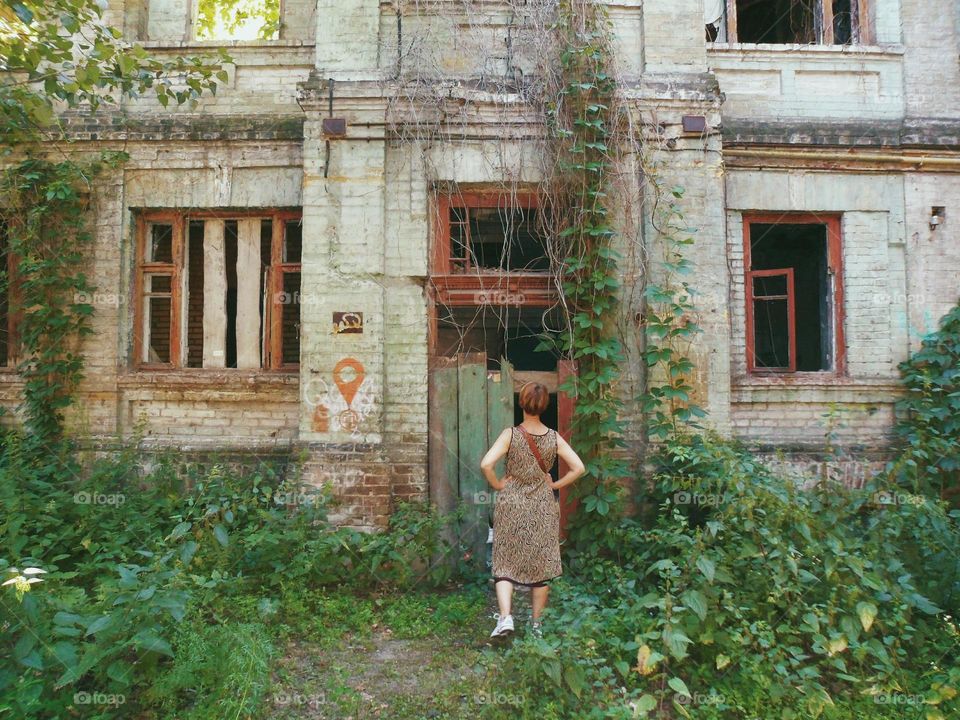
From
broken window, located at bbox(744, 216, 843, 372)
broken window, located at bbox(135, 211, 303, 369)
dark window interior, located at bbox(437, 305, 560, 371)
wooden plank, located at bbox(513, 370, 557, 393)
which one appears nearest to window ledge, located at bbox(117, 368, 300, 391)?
broken window, located at bbox(135, 211, 303, 369)

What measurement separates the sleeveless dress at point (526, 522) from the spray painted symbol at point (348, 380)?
6.36 ft

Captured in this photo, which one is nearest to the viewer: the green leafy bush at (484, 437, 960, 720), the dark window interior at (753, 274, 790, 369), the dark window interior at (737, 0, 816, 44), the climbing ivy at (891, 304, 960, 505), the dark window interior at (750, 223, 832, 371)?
the green leafy bush at (484, 437, 960, 720)

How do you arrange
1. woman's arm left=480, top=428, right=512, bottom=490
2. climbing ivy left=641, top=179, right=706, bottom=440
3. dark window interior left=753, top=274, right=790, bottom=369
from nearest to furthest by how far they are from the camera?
woman's arm left=480, top=428, right=512, bottom=490 → climbing ivy left=641, top=179, right=706, bottom=440 → dark window interior left=753, top=274, right=790, bottom=369

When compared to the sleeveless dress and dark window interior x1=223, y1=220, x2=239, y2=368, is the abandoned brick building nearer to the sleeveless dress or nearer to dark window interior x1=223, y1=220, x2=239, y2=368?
dark window interior x1=223, y1=220, x2=239, y2=368

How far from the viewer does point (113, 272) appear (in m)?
6.69

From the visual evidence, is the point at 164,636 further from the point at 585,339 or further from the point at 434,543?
the point at 585,339

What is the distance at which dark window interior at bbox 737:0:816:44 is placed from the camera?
7435mm

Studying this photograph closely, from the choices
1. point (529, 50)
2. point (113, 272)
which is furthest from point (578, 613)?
point (113, 272)

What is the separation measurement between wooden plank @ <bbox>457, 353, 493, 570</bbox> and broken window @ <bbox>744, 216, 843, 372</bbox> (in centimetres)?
293

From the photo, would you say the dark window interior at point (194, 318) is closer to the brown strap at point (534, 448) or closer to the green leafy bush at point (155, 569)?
the green leafy bush at point (155, 569)

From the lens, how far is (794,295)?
304 inches

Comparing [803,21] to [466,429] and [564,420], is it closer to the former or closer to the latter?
[564,420]

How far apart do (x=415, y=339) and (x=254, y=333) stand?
202 cm

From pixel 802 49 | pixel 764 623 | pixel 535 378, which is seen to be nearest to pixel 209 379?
pixel 535 378
